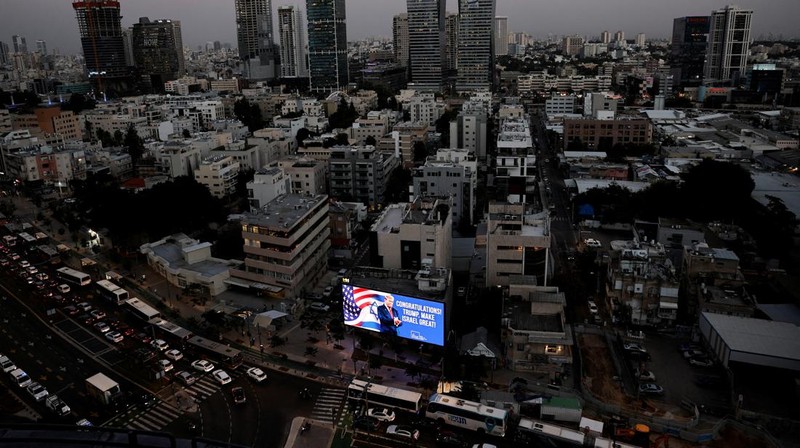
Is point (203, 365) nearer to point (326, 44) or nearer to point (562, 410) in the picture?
point (562, 410)

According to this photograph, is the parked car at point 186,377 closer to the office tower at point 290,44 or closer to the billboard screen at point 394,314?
the billboard screen at point 394,314

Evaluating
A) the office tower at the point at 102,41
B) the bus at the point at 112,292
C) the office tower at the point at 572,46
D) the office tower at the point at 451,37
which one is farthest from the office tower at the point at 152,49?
the office tower at the point at 572,46

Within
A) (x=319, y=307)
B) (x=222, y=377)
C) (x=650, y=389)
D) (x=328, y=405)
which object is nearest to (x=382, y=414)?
(x=328, y=405)

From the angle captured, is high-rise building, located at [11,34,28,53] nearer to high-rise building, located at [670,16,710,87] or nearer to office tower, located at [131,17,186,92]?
office tower, located at [131,17,186,92]

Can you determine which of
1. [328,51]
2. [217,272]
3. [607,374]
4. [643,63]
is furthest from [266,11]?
[607,374]

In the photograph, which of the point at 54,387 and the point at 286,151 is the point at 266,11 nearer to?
the point at 286,151
